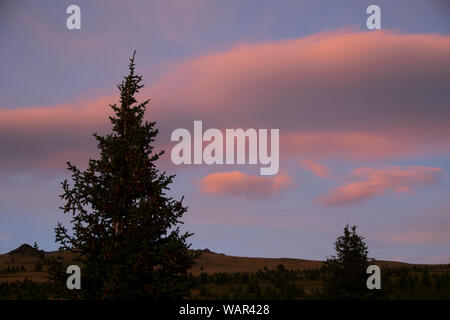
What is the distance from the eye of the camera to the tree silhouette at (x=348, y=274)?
85.0ft

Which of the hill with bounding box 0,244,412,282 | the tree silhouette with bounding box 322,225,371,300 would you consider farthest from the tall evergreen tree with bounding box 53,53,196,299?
the hill with bounding box 0,244,412,282

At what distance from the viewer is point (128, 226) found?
18484mm

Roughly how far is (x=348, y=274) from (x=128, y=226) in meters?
12.3

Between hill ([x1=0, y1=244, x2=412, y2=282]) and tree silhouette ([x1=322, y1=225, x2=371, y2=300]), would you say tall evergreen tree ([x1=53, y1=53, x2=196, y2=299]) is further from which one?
hill ([x1=0, y1=244, x2=412, y2=282])

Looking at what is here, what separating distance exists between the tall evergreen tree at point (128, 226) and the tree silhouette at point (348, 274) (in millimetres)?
9859

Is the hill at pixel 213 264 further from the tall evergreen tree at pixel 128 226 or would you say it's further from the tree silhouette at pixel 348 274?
the tall evergreen tree at pixel 128 226

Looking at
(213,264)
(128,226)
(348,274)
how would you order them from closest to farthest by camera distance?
(128,226), (348,274), (213,264)

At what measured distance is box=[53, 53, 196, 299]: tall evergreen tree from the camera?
17984 millimetres

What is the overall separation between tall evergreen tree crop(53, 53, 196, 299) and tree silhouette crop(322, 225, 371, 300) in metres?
9.86

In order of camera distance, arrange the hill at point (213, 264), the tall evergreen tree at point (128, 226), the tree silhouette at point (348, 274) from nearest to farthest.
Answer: the tall evergreen tree at point (128, 226) < the tree silhouette at point (348, 274) < the hill at point (213, 264)

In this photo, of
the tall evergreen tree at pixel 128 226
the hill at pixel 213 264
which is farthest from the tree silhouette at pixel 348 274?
the hill at pixel 213 264

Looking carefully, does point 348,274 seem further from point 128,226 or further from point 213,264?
point 213,264

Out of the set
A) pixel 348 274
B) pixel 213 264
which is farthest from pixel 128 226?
pixel 213 264
